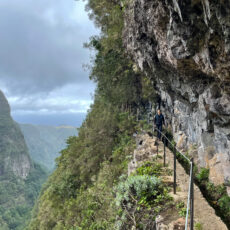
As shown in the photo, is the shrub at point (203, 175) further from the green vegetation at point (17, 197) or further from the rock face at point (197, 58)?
the green vegetation at point (17, 197)

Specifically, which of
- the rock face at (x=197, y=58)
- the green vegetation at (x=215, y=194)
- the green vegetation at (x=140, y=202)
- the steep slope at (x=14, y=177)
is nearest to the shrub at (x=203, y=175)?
the green vegetation at (x=215, y=194)

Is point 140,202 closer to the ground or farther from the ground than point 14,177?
farther from the ground

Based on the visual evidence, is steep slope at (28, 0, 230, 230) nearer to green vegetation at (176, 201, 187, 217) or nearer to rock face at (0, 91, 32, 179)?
green vegetation at (176, 201, 187, 217)

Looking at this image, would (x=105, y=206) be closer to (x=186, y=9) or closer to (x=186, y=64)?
(x=186, y=64)

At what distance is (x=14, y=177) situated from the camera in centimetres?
12512

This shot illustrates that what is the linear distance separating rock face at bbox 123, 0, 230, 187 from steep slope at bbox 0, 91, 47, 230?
8166 centimetres

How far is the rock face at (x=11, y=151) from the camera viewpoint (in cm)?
13275

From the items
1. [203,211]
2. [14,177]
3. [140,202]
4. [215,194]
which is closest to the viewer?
[203,211]

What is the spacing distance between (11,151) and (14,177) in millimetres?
23802

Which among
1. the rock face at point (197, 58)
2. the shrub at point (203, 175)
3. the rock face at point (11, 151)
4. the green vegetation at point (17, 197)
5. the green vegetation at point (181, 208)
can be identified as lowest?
the green vegetation at point (17, 197)

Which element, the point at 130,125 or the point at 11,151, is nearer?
the point at 130,125

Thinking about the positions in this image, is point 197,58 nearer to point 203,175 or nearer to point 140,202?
point 203,175

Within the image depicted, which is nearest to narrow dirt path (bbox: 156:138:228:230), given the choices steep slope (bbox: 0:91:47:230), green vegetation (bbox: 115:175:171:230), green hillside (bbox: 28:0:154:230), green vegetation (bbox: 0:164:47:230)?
green vegetation (bbox: 115:175:171:230)

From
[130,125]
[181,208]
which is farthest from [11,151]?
[181,208]
